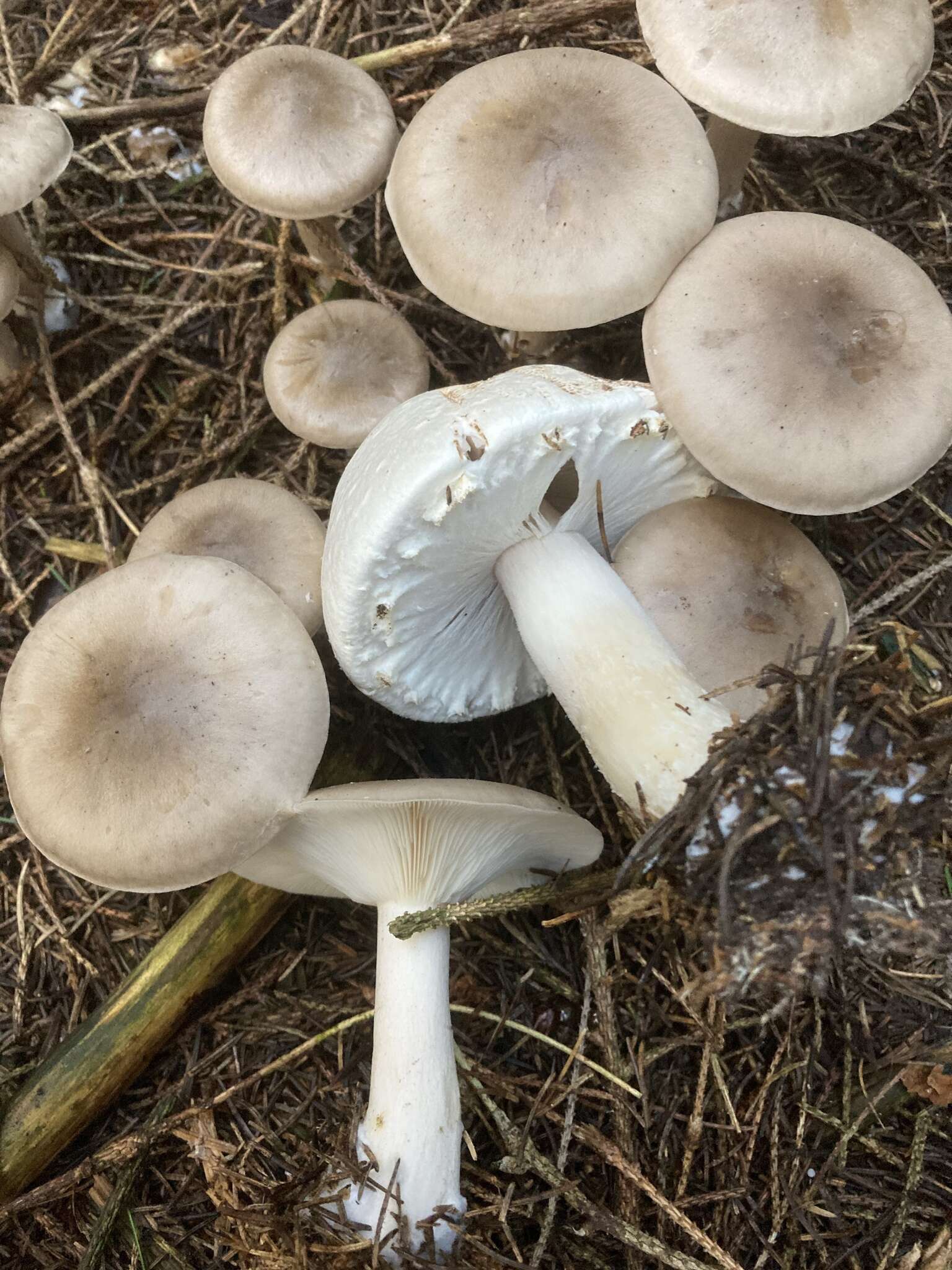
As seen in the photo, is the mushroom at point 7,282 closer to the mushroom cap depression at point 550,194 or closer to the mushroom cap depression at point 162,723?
the mushroom cap depression at point 162,723

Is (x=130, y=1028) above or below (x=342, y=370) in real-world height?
below

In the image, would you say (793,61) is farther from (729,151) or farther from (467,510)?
(467,510)

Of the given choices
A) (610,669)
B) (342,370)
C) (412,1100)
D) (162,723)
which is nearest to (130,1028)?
(412,1100)

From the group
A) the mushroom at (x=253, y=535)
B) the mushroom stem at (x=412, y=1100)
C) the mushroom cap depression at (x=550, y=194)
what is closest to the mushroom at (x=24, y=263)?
the mushroom at (x=253, y=535)

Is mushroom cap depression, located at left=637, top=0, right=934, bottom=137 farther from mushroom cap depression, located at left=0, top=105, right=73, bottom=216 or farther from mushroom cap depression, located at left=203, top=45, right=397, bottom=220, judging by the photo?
mushroom cap depression, located at left=0, top=105, right=73, bottom=216

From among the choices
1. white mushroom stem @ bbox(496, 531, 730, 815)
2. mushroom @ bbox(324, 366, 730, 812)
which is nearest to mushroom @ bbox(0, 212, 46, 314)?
mushroom @ bbox(324, 366, 730, 812)

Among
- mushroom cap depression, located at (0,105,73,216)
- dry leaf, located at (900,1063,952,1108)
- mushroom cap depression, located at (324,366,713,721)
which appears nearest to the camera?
mushroom cap depression, located at (324,366,713,721)

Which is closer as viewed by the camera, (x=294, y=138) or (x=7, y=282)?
(x=294, y=138)
